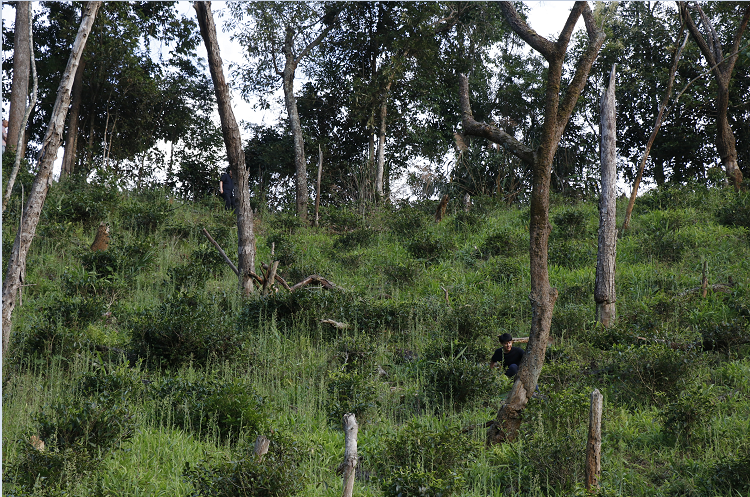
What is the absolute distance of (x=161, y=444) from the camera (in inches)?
208

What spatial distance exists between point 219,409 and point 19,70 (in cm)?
1417

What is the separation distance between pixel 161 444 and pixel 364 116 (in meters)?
16.2

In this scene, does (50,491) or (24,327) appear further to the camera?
(24,327)

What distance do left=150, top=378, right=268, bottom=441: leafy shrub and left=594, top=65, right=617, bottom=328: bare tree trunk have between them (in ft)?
17.4

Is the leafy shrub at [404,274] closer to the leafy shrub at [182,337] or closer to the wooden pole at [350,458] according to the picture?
the leafy shrub at [182,337]

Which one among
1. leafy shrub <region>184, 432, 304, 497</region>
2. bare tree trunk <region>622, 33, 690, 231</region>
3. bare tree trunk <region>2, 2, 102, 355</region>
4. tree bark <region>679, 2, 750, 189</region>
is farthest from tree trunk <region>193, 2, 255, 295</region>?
tree bark <region>679, 2, 750, 189</region>

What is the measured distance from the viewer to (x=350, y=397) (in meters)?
6.36

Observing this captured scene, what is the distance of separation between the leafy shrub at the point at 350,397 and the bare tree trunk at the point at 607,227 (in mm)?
4038

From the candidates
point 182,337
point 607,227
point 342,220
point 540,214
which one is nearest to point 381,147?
point 342,220

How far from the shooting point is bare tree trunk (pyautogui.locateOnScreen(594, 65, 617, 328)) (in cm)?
897

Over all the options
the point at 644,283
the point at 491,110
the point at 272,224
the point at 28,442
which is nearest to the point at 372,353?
the point at 28,442

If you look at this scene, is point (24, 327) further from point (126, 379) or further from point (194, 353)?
point (126, 379)

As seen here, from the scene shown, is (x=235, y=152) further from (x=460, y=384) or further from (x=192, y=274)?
(x=460, y=384)

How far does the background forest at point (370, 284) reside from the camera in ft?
16.4
